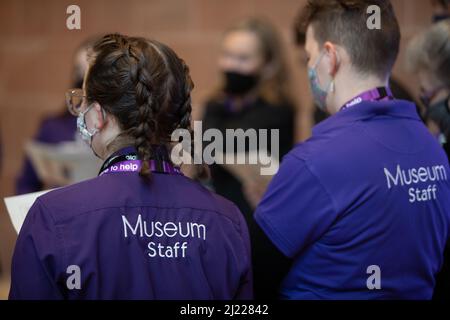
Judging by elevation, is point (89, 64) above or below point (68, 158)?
above

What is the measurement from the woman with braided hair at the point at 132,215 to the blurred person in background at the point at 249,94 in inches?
56.0

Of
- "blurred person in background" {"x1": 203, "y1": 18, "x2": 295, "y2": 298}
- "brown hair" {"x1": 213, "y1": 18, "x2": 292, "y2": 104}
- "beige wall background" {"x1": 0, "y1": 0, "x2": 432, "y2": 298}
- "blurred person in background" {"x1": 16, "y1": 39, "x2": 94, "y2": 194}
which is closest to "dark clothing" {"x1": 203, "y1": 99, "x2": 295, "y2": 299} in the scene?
"blurred person in background" {"x1": 203, "y1": 18, "x2": 295, "y2": 298}

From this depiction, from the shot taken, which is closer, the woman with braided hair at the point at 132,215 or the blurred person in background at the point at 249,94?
the woman with braided hair at the point at 132,215

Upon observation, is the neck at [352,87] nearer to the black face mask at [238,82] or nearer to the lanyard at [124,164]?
the lanyard at [124,164]

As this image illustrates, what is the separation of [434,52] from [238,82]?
138cm

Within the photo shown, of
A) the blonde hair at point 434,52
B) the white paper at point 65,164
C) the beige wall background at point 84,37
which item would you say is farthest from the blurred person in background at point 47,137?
the blonde hair at point 434,52

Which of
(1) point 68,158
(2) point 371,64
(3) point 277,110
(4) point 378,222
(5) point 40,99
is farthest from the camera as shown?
(5) point 40,99

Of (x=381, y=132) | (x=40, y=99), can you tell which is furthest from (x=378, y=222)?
(x=40, y=99)

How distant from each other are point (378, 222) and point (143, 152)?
614mm

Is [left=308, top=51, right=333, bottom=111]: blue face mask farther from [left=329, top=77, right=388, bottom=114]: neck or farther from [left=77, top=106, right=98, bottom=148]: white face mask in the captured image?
[left=77, top=106, right=98, bottom=148]: white face mask

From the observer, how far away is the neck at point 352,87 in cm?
172

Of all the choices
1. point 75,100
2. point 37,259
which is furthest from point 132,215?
point 75,100
